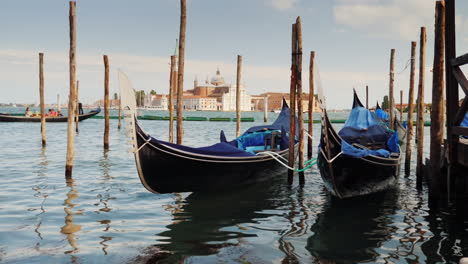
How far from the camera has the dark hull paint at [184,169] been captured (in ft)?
19.1

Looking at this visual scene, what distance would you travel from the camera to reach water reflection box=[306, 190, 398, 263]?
14.2 ft

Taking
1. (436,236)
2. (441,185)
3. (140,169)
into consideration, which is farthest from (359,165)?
Result: (140,169)

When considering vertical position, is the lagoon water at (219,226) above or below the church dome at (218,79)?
below

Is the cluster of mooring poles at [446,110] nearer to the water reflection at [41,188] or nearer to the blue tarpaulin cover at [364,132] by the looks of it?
the blue tarpaulin cover at [364,132]

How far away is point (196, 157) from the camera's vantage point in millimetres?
6195

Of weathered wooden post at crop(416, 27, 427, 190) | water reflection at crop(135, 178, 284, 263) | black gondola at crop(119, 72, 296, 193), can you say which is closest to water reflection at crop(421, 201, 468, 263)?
weathered wooden post at crop(416, 27, 427, 190)

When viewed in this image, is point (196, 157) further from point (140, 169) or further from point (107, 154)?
point (107, 154)

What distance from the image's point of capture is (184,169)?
6.15 meters

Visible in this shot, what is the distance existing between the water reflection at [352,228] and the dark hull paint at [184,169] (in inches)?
59.4

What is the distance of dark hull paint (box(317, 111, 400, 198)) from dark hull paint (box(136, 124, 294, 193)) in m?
1.35

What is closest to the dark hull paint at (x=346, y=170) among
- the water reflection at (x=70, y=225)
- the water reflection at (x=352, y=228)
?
the water reflection at (x=352, y=228)

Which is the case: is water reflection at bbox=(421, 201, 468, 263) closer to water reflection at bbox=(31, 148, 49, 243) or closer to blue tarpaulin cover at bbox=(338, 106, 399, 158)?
blue tarpaulin cover at bbox=(338, 106, 399, 158)

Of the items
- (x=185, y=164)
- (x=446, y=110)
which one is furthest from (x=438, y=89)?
(x=185, y=164)

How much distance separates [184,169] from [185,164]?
8cm
